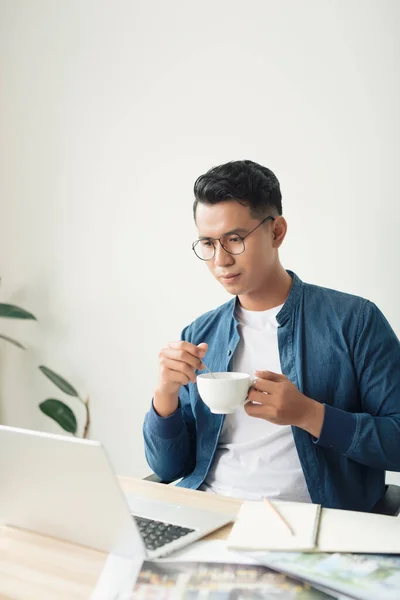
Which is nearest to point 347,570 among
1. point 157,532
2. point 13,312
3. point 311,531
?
point 311,531

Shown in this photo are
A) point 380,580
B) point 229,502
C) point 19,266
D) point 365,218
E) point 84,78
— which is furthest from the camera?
point 19,266

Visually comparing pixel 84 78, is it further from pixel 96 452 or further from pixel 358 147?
pixel 96 452

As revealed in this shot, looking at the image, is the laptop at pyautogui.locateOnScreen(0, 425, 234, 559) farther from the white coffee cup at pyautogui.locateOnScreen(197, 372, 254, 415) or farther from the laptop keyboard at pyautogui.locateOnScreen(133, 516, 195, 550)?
the white coffee cup at pyautogui.locateOnScreen(197, 372, 254, 415)

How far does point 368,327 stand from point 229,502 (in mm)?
548

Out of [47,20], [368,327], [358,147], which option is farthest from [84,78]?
[368,327]

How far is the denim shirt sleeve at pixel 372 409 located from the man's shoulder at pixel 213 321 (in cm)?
34

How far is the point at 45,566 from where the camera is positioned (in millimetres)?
889

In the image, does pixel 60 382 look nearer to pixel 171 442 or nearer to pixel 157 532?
pixel 171 442

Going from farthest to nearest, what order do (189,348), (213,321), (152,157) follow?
(152,157), (213,321), (189,348)

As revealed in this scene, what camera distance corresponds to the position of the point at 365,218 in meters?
1.88

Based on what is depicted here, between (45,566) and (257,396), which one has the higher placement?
(257,396)

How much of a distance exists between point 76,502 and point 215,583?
0.73 ft

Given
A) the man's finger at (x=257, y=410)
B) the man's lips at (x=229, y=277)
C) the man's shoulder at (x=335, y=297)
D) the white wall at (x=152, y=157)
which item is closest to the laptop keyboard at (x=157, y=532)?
the man's finger at (x=257, y=410)

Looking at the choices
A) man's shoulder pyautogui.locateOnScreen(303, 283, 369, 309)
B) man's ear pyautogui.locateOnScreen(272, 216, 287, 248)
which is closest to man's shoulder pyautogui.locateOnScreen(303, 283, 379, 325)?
man's shoulder pyautogui.locateOnScreen(303, 283, 369, 309)
